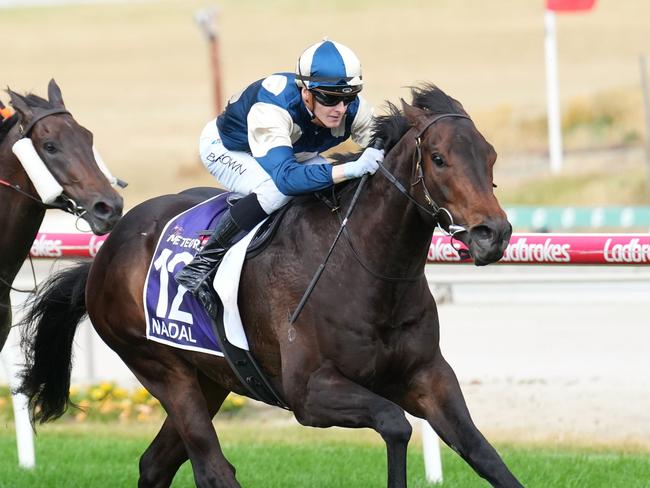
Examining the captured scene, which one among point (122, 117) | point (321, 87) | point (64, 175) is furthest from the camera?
point (122, 117)

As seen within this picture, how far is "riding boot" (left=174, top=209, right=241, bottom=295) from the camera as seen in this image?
5.28 meters

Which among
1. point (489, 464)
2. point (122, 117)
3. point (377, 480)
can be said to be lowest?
point (122, 117)

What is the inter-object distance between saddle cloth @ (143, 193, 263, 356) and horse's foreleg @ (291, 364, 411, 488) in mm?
535

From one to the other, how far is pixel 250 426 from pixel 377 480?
223cm

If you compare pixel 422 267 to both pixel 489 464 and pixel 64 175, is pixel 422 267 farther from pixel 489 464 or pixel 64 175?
pixel 64 175

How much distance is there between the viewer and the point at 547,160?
27297mm

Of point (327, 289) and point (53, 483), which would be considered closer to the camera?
point (327, 289)

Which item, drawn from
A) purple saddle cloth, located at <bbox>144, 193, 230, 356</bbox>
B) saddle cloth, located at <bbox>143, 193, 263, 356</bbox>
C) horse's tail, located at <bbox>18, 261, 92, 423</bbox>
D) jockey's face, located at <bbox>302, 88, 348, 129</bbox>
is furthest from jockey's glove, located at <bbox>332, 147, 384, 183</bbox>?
horse's tail, located at <bbox>18, 261, 92, 423</bbox>

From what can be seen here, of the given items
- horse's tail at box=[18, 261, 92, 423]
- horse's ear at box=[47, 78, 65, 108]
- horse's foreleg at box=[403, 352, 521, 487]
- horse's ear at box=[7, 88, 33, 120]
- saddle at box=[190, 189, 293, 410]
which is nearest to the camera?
horse's foreleg at box=[403, 352, 521, 487]

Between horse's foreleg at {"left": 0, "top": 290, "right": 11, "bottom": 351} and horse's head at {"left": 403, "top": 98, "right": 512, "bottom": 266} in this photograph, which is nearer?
Result: horse's head at {"left": 403, "top": 98, "right": 512, "bottom": 266}

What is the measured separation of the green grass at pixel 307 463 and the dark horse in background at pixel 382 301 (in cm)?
102

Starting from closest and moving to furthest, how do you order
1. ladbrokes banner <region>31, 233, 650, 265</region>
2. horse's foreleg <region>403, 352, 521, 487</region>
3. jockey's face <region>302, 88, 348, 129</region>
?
horse's foreleg <region>403, 352, 521, 487</region>
jockey's face <region>302, 88, 348, 129</region>
ladbrokes banner <region>31, 233, 650, 265</region>

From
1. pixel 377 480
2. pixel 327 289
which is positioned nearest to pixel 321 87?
pixel 327 289

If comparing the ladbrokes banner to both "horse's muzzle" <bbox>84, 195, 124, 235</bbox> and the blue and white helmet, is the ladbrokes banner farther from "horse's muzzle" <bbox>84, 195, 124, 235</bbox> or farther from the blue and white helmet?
"horse's muzzle" <bbox>84, 195, 124, 235</bbox>
